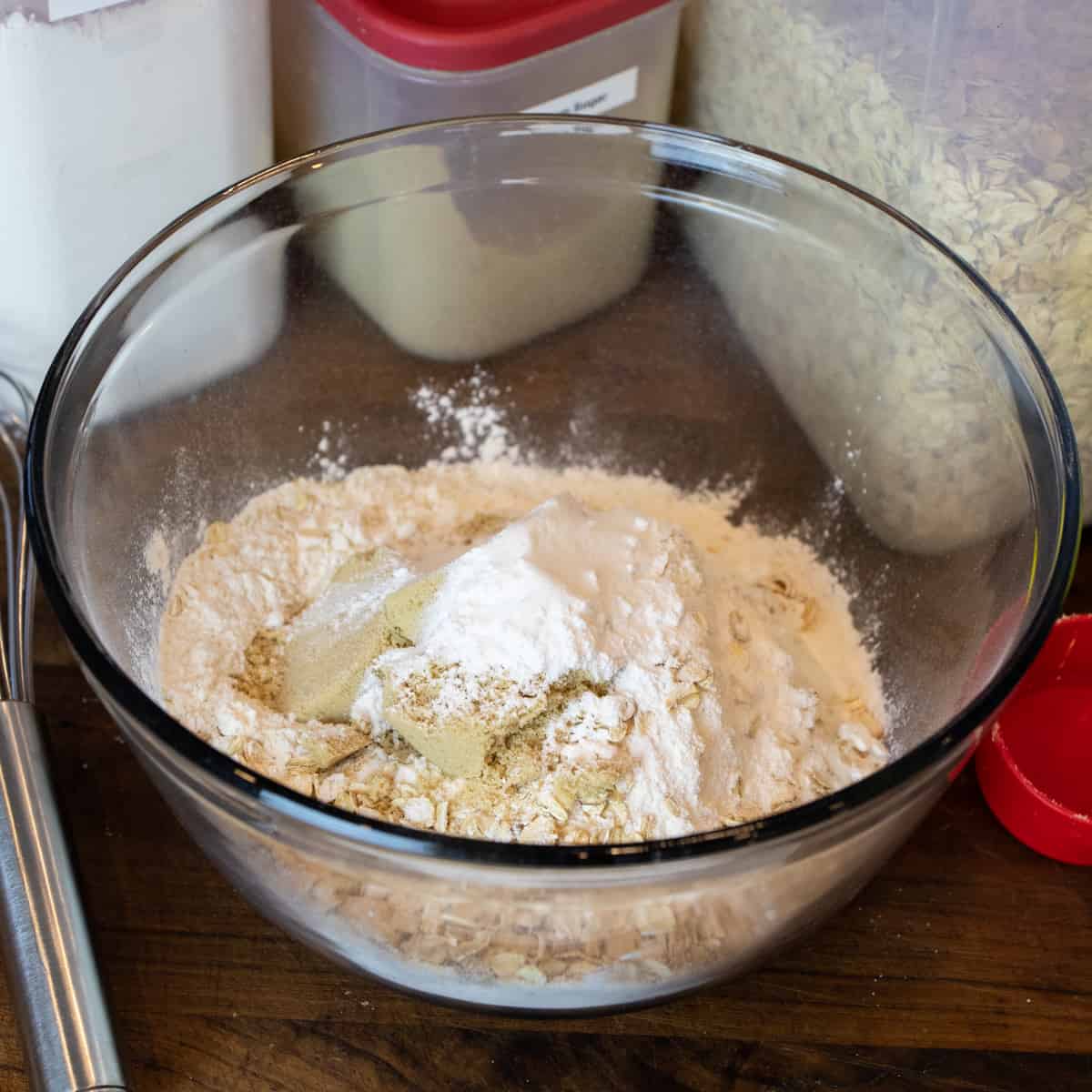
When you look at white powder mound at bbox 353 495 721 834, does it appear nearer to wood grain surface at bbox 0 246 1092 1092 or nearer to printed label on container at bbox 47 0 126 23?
wood grain surface at bbox 0 246 1092 1092

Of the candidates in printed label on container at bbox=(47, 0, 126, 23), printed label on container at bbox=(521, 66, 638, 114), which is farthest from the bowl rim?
printed label on container at bbox=(521, 66, 638, 114)

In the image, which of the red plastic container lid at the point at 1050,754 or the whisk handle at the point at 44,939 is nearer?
the whisk handle at the point at 44,939

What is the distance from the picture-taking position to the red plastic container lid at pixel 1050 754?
0.75m

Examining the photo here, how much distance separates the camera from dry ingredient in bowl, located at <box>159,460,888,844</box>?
25.4 inches

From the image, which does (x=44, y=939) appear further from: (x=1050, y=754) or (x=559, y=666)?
(x=1050, y=754)

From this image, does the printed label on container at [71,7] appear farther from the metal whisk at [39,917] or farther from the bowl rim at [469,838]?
the metal whisk at [39,917]

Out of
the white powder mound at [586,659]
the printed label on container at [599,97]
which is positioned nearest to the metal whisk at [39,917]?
the white powder mound at [586,659]

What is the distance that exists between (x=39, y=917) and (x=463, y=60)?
54 centimetres

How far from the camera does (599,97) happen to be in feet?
2.99

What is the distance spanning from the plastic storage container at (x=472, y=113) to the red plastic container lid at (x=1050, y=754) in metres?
0.36

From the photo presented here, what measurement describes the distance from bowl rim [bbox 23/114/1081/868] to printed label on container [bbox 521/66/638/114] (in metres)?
0.25

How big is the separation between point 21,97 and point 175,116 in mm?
91

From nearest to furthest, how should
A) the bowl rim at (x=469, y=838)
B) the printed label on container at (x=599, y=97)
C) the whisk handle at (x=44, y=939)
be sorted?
1. the bowl rim at (x=469, y=838)
2. the whisk handle at (x=44, y=939)
3. the printed label on container at (x=599, y=97)

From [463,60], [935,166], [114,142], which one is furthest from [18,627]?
[935,166]
